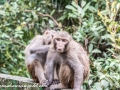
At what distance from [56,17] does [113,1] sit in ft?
6.77

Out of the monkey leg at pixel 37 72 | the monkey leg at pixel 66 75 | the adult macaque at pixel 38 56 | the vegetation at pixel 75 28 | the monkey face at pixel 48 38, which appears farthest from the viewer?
Result: the vegetation at pixel 75 28

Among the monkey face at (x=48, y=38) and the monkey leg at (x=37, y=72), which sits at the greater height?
the monkey face at (x=48, y=38)

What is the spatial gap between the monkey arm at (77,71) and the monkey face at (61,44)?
0.24 m

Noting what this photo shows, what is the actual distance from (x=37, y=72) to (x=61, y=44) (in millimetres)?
756

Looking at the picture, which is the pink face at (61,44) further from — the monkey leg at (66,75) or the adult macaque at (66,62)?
the monkey leg at (66,75)

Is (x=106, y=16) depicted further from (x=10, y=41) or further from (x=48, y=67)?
(x=48, y=67)

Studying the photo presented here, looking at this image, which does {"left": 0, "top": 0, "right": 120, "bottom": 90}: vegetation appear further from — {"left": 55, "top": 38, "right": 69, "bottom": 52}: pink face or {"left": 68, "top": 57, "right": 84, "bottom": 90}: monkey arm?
{"left": 55, "top": 38, "right": 69, "bottom": 52}: pink face

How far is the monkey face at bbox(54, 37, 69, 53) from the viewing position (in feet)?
20.4

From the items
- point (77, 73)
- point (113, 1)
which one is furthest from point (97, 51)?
point (77, 73)

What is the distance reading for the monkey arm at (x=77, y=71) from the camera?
248 inches

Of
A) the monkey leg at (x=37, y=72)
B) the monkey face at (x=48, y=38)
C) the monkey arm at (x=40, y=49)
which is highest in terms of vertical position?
the monkey face at (x=48, y=38)

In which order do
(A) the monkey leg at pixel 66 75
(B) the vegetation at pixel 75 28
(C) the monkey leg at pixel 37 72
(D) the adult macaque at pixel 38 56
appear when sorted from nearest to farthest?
1. (A) the monkey leg at pixel 66 75
2. (C) the monkey leg at pixel 37 72
3. (D) the adult macaque at pixel 38 56
4. (B) the vegetation at pixel 75 28

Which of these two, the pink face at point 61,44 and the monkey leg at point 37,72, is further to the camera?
the monkey leg at point 37,72

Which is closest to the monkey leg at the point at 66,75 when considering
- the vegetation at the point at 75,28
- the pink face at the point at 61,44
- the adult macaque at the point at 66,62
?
the adult macaque at the point at 66,62
